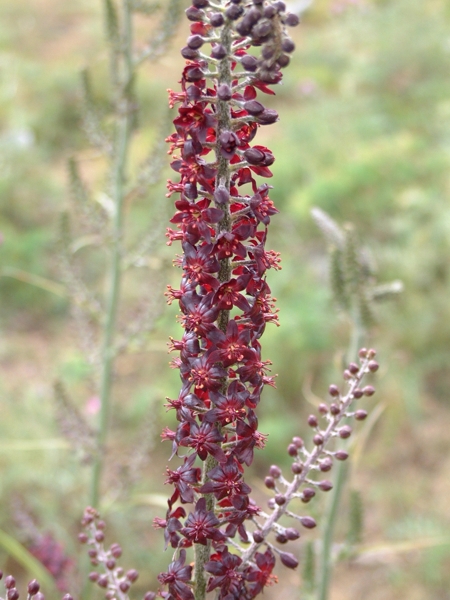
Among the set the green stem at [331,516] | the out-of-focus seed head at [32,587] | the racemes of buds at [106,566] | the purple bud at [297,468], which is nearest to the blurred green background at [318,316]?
the green stem at [331,516]

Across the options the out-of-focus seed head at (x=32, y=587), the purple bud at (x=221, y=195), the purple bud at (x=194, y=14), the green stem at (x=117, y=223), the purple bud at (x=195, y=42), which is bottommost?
the out-of-focus seed head at (x=32, y=587)

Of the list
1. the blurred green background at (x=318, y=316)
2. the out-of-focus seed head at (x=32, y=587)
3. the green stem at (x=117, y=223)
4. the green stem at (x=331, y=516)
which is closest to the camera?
the out-of-focus seed head at (x=32, y=587)

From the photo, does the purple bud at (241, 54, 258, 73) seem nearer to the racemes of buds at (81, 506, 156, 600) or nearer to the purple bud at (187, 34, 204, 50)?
the purple bud at (187, 34, 204, 50)

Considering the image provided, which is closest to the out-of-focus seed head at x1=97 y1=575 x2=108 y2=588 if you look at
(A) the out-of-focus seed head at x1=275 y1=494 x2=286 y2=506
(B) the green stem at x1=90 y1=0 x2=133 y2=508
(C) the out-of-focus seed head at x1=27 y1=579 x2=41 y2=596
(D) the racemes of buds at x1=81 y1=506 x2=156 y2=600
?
(D) the racemes of buds at x1=81 y1=506 x2=156 y2=600

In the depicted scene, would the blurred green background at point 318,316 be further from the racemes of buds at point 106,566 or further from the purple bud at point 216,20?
the purple bud at point 216,20

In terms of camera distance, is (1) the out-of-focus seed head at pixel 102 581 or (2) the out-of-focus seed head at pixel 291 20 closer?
(2) the out-of-focus seed head at pixel 291 20

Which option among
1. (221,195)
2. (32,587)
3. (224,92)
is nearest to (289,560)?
(32,587)

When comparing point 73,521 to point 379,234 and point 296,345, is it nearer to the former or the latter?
point 296,345

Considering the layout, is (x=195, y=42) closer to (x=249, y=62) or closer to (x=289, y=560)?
(x=249, y=62)
